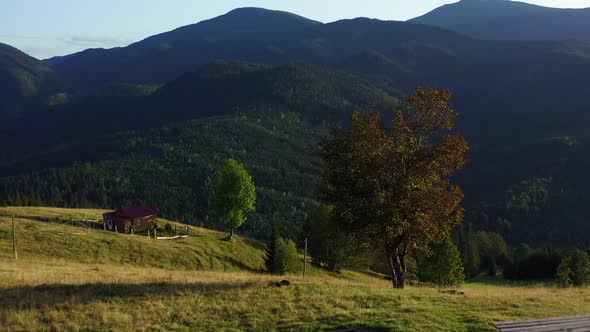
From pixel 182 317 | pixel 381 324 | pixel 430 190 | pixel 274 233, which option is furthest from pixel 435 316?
pixel 274 233

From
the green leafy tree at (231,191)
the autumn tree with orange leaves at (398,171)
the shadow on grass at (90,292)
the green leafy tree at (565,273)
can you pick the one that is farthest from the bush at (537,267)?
the shadow on grass at (90,292)

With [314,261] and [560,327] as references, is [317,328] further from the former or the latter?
[314,261]

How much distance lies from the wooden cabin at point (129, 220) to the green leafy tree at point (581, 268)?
82.3 metres

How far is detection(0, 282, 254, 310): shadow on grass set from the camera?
23930 millimetres

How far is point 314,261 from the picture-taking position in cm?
9588

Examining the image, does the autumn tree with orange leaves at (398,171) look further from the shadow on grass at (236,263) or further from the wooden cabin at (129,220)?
the wooden cabin at (129,220)

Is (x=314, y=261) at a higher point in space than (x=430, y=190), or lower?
lower

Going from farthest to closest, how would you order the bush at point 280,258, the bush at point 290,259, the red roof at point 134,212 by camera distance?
the red roof at point 134,212
the bush at point 290,259
the bush at point 280,258

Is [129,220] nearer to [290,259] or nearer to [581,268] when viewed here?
[290,259]

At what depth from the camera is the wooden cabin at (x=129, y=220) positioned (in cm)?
8856

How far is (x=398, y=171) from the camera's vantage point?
1280 inches

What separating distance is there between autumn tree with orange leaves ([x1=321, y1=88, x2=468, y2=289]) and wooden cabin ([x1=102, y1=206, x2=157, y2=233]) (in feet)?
216

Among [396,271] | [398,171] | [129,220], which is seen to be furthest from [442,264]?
[129,220]

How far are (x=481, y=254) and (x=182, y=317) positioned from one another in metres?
155
